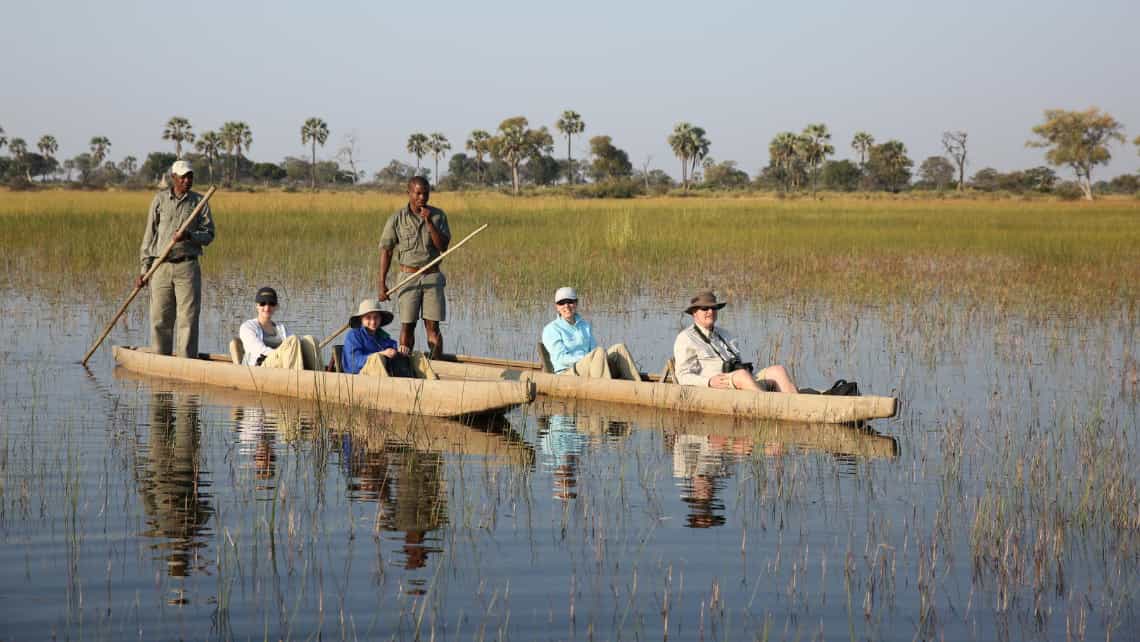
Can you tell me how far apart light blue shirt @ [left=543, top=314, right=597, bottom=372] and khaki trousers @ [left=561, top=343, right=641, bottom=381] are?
0.27m

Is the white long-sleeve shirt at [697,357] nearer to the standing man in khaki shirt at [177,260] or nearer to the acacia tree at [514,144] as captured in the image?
the standing man in khaki shirt at [177,260]

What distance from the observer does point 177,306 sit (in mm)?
13305

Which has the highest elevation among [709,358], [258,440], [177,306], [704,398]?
[177,306]

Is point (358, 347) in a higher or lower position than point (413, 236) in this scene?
lower

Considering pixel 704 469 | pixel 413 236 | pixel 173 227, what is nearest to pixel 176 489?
pixel 704 469

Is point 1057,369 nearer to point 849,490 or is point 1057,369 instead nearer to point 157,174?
point 849,490

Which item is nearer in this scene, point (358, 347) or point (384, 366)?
point (384, 366)

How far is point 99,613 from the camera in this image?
6031 mm

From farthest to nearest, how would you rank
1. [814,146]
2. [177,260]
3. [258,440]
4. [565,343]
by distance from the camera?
[814,146] → [177,260] → [565,343] → [258,440]

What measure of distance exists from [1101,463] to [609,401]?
405 centimetres

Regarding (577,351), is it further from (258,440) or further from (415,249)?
(258,440)

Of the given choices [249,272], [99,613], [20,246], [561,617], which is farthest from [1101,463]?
[20,246]

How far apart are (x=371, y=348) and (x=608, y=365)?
6.74ft

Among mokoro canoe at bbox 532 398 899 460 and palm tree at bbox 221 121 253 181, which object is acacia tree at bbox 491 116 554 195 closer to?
palm tree at bbox 221 121 253 181
